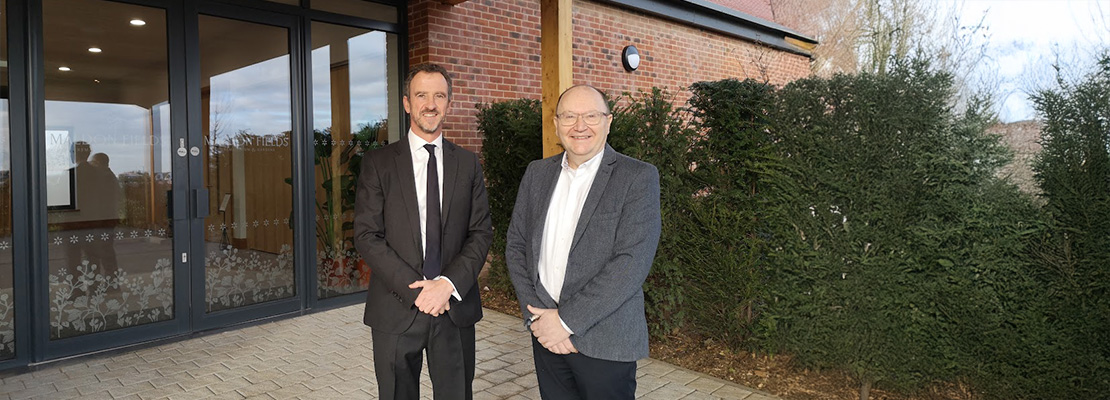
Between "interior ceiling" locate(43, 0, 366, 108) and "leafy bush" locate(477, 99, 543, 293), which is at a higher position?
"interior ceiling" locate(43, 0, 366, 108)

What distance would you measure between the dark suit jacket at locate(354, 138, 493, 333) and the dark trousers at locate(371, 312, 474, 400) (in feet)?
0.14

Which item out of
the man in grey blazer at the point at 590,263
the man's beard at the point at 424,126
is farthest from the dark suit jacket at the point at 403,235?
the man in grey blazer at the point at 590,263

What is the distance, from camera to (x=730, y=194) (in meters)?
3.86

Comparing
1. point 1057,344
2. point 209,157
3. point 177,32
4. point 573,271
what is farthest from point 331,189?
point 1057,344

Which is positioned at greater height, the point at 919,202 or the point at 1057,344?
the point at 919,202

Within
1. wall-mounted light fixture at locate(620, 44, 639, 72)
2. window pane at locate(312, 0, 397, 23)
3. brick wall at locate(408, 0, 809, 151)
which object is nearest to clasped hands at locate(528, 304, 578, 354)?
brick wall at locate(408, 0, 809, 151)

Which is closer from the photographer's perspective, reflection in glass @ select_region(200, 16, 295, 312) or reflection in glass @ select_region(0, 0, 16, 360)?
reflection in glass @ select_region(0, 0, 16, 360)

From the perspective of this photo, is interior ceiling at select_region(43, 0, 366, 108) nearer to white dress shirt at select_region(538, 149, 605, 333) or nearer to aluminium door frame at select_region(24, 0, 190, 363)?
aluminium door frame at select_region(24, 0, 190, 363)

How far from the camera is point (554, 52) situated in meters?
4.72

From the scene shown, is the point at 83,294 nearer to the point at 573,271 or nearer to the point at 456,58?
the point at 456,58

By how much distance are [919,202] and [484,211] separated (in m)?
2.11

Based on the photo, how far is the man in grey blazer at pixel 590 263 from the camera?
1.89m

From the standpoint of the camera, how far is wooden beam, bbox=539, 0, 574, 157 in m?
4.70

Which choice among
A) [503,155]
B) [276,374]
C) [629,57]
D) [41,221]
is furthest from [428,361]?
[629,57]
